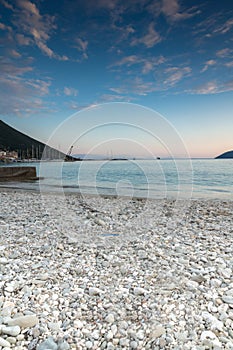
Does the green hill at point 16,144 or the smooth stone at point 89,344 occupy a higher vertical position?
the green hill at point 16,144

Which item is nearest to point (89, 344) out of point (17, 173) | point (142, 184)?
point (142, 184)

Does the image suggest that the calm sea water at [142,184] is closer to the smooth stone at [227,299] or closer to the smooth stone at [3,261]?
the smooth stone at [3,261]

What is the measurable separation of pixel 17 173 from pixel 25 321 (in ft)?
72.3

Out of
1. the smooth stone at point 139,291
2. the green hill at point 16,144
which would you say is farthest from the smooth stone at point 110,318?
the green hill at point 16,144

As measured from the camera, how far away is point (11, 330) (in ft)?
8.34

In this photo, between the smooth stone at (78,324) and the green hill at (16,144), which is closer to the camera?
the smooth stone at (78,324)

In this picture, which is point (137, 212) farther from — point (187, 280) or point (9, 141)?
point (9, 141)

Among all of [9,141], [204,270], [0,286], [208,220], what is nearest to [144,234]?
[204,270]

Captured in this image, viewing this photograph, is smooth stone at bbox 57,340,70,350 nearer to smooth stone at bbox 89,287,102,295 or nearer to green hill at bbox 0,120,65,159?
smooth stone at bbox 89,287,102,295

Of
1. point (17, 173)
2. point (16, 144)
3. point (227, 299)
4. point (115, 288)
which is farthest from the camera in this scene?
point (16, 144)

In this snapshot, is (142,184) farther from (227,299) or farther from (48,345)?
(48,345)

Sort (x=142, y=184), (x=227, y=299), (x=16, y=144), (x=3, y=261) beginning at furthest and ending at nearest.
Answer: (x=16, y=144), (x=142, y=184), (x=3, y=261), (x=227, y=299)

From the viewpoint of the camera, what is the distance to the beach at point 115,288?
252cm

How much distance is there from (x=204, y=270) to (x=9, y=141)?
155 metres
